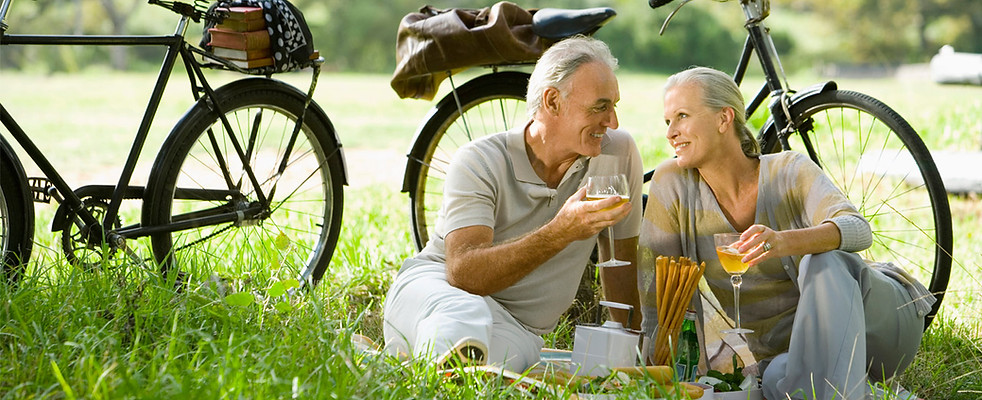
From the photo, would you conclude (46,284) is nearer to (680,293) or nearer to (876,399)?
(680,293)

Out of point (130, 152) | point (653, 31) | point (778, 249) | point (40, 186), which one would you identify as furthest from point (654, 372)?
point (653, 31)

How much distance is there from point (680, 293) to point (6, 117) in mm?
2090

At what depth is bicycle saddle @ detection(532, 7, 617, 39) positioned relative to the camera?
3.73 meters

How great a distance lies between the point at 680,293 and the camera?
2.96 meters

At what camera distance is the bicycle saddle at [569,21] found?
373cm

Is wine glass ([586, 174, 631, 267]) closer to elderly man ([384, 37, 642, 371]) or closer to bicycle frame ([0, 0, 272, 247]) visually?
elderly man ([384, 37, 642, 371])

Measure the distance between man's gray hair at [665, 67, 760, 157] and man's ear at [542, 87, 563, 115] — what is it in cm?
33

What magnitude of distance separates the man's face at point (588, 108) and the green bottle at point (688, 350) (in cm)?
A: 58

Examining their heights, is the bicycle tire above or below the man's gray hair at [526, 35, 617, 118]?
below

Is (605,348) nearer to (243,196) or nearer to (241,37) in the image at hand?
(243,196)

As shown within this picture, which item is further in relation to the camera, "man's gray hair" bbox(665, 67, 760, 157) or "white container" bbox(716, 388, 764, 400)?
"man's gray hair" bbox(665, 67, 760, 157)

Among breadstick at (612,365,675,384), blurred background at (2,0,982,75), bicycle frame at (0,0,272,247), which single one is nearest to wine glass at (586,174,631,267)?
breadstick at (612,365,675,384)

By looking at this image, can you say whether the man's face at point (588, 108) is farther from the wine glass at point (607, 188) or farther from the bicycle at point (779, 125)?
the bicycle at point (779, 125)

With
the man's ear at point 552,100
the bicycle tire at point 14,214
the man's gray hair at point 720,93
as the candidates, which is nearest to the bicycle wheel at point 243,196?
the bicycle tire at point 14,214
